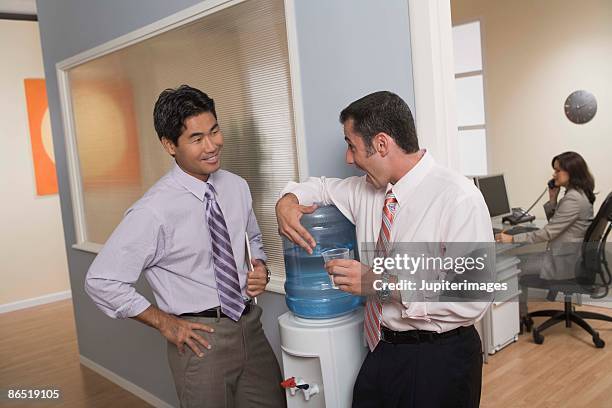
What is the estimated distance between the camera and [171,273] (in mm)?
2029

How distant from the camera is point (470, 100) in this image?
5.95 meters

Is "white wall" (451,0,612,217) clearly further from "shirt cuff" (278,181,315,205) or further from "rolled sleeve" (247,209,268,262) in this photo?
"shirt cuff" (278,181,315,205)

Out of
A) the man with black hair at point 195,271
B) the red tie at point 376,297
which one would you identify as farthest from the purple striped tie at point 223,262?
the red tie at point 376,297

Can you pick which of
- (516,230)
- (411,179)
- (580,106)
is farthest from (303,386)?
(580,106)

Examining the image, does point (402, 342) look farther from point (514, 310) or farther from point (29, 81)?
point (29, 81)

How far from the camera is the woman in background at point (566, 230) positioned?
13.5 feet

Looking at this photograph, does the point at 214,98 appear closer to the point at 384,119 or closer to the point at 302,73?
the point at 302,73

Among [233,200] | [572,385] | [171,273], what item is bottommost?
[572,385]

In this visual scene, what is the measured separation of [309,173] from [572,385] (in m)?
2.33

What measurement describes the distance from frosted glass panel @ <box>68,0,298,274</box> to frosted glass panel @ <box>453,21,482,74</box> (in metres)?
3.61

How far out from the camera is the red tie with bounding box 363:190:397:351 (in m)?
1.67

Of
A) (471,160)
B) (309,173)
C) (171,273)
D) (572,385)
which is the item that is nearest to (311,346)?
(171,273)

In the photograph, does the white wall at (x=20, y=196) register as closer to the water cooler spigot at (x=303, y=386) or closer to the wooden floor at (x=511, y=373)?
the wooden floor at (x=511, y=373)

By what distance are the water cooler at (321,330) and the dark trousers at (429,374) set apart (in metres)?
0.13
